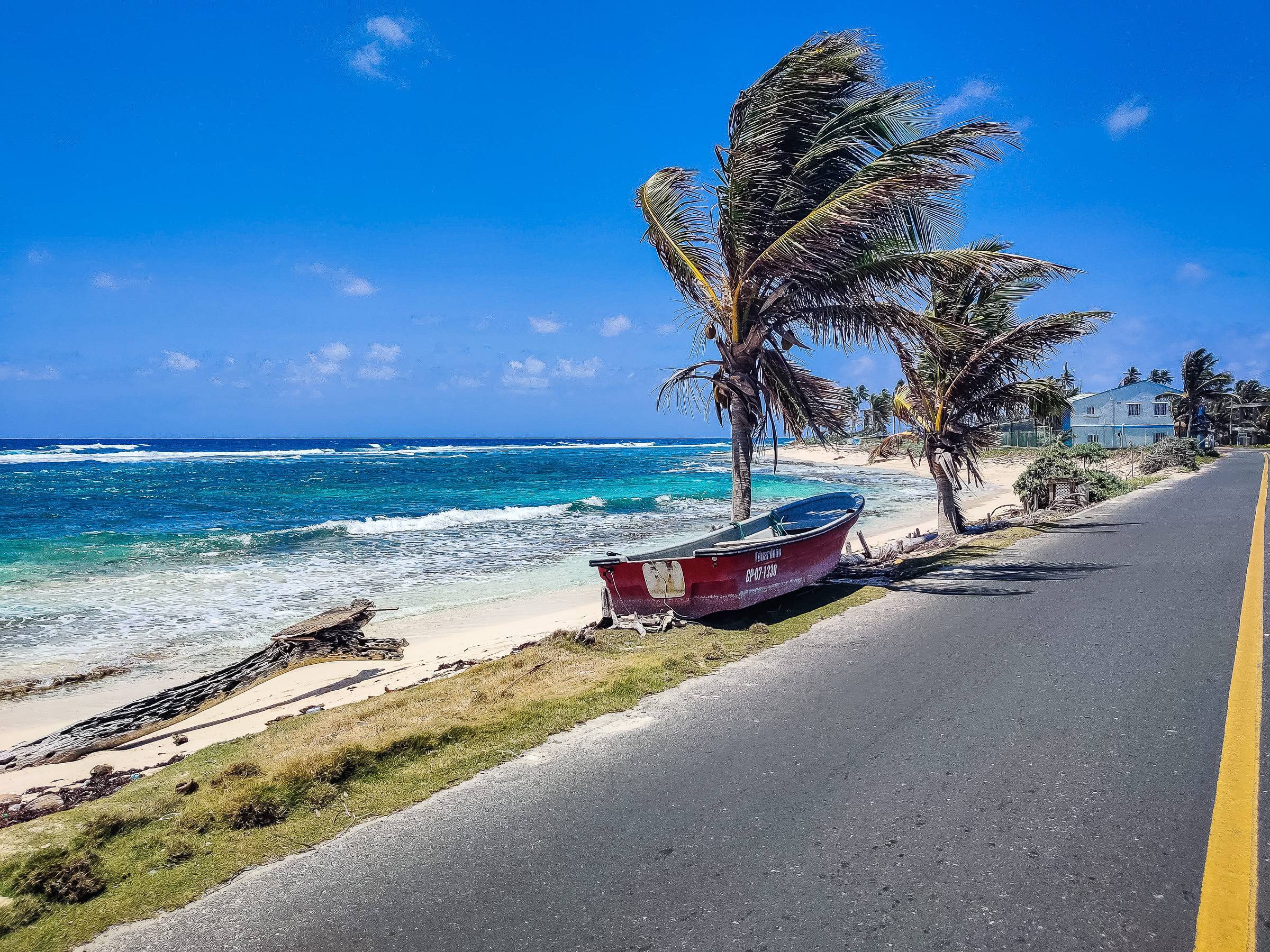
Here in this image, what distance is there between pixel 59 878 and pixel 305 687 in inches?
210

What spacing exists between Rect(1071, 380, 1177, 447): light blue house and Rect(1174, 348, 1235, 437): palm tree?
40.5 inches

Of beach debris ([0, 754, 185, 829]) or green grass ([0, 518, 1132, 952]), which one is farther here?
beach debris ([0, 754, 185, 829])

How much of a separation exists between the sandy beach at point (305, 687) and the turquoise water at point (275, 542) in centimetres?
116

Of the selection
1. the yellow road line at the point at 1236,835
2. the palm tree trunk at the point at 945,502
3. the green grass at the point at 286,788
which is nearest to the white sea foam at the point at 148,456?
the palm tree trunk at the point at 945,502

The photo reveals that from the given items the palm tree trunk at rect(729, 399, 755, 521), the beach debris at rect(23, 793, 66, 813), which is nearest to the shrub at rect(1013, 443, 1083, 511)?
the palm tree trunk at rect(729, 399, 755, 521)

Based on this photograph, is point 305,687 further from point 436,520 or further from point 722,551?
point 436,520

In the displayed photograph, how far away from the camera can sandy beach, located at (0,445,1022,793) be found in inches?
243

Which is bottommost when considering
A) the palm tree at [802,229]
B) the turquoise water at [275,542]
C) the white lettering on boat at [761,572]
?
the turquoise water at [275,542]

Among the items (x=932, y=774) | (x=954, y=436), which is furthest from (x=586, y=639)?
(x=954, y=436)

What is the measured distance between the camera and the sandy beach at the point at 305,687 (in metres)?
6.18

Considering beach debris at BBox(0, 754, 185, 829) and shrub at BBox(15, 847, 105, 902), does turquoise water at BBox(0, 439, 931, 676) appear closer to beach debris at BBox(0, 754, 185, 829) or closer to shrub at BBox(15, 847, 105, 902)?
beach debris at BBox(0, 754, 185, 829)

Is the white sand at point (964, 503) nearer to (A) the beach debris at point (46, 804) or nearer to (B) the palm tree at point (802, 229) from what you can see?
(B) the palm tree at point (802, 229)

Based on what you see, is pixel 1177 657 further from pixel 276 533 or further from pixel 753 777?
pixel 276 533

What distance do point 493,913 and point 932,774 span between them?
100 inches
